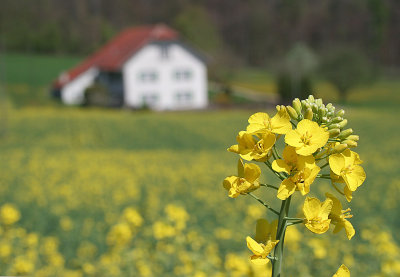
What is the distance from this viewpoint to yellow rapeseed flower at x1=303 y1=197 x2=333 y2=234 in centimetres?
87

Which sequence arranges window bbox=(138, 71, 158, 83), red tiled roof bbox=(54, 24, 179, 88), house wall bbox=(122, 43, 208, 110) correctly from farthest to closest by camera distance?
red tiled roof bbox=(54, 24, 179, 88)
window bbox=(138, 71, 158, 83)
house wall bbox=(122, 43, 208, 110)

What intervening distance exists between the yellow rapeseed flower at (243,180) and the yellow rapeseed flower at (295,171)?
3.1 inches

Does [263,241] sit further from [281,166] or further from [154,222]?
[154,222]

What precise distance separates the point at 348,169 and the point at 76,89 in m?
41.5

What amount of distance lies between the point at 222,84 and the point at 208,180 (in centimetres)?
4445

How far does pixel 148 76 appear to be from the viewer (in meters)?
39.7

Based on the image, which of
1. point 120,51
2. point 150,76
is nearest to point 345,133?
point 150,76

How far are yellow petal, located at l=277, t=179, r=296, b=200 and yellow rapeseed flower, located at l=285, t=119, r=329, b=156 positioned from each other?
6 cm

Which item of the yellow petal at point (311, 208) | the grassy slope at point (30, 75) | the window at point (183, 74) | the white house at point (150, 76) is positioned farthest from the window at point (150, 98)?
the yellow petal at point (311, 208)

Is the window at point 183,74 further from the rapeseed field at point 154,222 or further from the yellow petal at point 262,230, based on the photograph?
the yellow petal at point 262,230

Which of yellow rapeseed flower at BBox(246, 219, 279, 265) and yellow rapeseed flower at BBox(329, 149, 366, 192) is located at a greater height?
yellow rapeseed flower at BBox(329, 149, 366, 192)

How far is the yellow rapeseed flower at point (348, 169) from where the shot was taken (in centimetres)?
86

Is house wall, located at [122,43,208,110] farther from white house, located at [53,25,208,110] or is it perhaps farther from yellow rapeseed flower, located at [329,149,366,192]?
yellow rapeseed flower, located at [329,149,366,192]

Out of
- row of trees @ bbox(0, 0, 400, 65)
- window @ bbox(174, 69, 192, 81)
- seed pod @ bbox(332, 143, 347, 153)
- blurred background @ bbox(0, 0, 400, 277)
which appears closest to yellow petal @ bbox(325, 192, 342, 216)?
seed pod @ bbox(332, 143, 347, 153)
